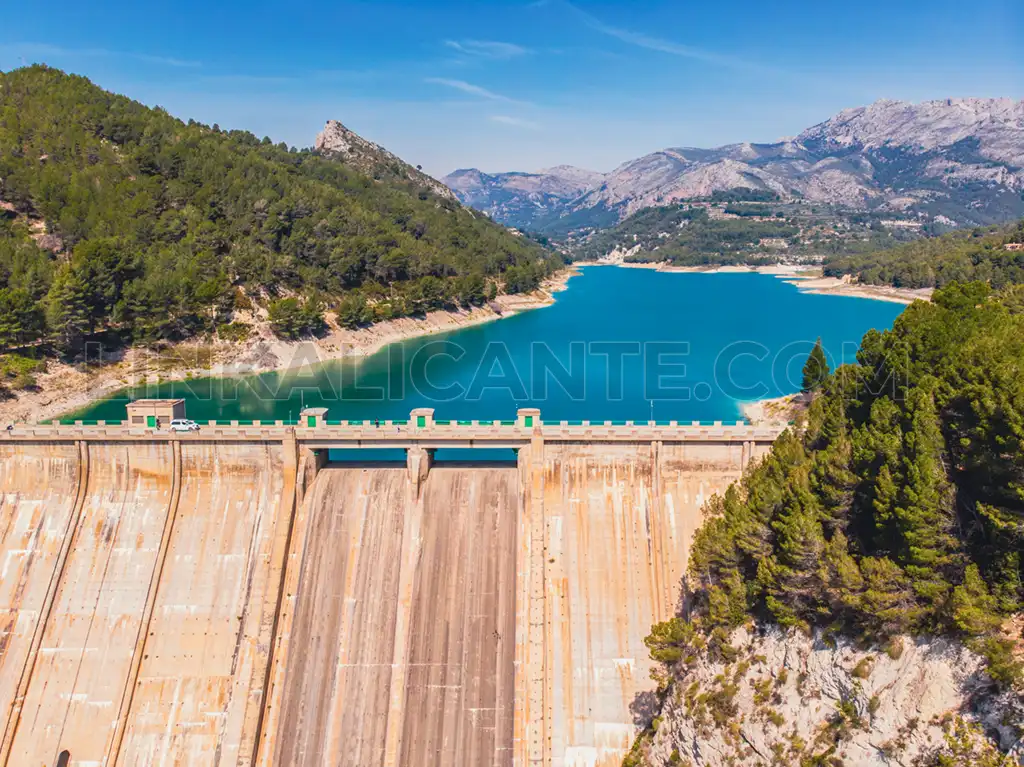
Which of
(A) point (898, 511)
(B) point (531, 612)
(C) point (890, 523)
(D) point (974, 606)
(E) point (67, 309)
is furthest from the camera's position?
(E) point (67, 309)

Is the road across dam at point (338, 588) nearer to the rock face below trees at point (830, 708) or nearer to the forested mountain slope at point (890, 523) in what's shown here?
the forested mountain slope at point (890, 523)

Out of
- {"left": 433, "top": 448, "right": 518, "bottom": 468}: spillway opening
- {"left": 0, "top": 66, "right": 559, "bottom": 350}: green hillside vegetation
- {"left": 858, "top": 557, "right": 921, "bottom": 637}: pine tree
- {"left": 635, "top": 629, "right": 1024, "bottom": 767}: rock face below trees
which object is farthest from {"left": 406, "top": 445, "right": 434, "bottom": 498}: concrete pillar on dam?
{"left": 0, "top": 66, "right": 559, "bottom": 350}: green hillside vegetation

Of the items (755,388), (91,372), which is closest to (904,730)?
(755,388)

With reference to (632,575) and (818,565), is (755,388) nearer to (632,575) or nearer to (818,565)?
(632,575)

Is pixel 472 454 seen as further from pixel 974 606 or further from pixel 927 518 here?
pixel 974 606

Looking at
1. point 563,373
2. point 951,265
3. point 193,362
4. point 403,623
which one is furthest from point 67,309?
point 951,265

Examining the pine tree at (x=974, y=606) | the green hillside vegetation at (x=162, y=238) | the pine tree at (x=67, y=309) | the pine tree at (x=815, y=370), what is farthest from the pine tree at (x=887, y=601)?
the pine tree at (x=67, y=309)
